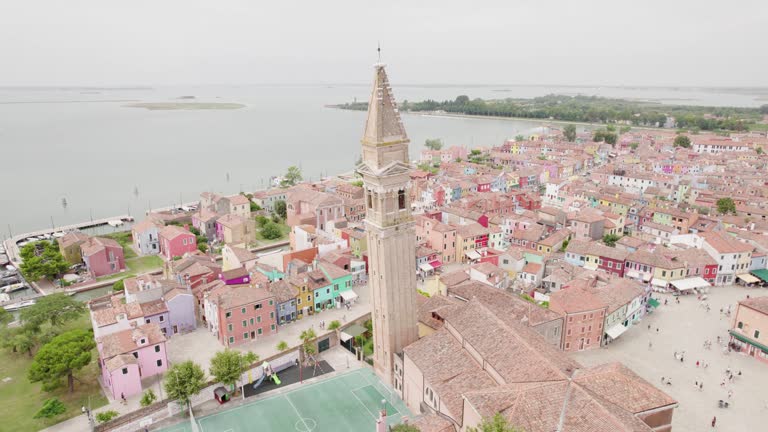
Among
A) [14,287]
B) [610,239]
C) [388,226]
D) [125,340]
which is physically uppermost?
[388,226]

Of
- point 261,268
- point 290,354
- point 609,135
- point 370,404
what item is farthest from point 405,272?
point 609,135

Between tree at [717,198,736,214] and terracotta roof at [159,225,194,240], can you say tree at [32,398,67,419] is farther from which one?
tree at [717,198,736,214]

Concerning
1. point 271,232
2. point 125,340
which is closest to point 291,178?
point 271,232

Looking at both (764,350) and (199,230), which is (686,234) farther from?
(199,230)

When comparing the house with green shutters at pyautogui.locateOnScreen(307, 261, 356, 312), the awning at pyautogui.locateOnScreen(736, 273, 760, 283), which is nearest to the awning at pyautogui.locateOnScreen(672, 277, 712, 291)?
the awning at pyautogui.locateOnScreen(736, 273, 760, 283)

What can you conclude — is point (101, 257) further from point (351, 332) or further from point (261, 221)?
point (351, 332)
